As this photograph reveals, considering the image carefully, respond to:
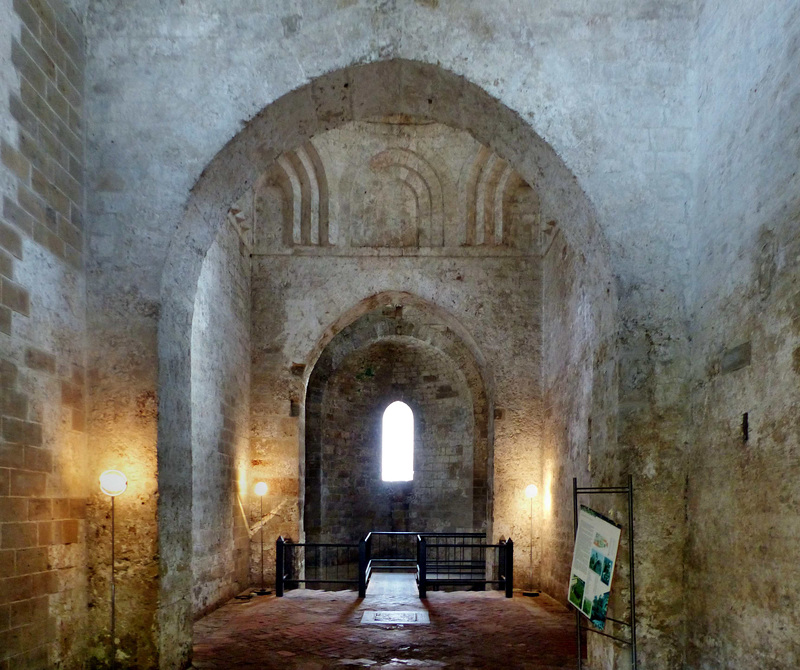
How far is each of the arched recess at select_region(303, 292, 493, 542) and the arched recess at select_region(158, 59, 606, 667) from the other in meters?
7.74

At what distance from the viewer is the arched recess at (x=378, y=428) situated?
569 inches

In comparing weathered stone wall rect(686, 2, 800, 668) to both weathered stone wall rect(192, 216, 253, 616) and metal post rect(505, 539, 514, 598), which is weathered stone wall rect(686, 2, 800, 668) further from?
weathered stone wall rect(192, 216, 253, 616)

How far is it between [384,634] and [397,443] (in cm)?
980

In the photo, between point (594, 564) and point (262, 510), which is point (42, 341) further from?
point (262, 510)

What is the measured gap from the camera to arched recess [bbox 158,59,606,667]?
568 centimetres

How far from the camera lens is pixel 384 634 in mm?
7477

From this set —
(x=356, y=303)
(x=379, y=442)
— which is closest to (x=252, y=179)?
(x=356, y=303)

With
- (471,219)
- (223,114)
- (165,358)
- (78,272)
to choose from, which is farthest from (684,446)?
(471,219)

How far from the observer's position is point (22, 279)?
4840 millimetres

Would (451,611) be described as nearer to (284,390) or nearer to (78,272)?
(284,390)

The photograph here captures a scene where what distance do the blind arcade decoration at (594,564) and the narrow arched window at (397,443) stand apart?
12.2 m

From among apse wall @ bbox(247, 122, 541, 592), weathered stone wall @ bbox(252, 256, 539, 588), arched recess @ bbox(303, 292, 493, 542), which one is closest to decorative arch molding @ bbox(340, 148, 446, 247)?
apse wall @ bbox(247, 122, 541, 592)

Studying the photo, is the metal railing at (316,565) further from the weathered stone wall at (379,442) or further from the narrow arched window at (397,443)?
the narrow arched window at (397,443)

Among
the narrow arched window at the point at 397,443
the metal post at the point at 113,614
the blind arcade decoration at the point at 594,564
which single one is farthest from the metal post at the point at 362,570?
the narrow arched window at the point at 397,443
